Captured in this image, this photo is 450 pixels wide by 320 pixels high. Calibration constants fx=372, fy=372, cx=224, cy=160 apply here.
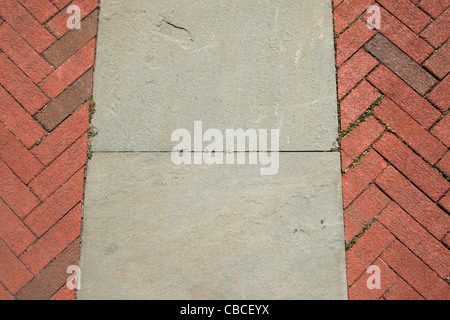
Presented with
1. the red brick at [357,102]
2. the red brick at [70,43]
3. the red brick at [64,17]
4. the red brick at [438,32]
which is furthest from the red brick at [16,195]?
the red brick at [438,32]

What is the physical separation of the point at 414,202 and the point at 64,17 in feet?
9.07

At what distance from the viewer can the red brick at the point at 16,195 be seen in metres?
2.43

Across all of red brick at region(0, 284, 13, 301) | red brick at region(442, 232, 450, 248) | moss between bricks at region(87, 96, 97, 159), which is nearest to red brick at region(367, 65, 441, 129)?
red brick at region(442, 232, 450, 248)

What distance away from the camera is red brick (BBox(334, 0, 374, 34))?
2.67 m

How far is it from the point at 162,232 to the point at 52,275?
737 mm

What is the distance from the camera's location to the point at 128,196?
243 cm

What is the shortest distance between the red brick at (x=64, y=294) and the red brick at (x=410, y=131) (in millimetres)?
2315

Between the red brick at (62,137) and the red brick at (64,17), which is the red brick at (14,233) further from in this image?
the red brick at (64,17)

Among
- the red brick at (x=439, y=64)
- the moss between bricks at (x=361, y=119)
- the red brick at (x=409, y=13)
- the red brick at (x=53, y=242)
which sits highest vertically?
the red brick at (x=409, y=13)

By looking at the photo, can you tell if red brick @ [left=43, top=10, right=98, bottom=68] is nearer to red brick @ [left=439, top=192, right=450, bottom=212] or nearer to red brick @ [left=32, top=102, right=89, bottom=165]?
red brick @ [left=32, top=102, right=89, bottom=165]

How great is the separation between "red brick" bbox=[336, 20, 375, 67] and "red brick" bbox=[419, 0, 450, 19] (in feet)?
1.42

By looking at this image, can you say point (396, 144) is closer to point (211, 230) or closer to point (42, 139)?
point (211, 230)

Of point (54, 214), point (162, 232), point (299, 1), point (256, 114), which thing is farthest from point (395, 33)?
point (54, 214)

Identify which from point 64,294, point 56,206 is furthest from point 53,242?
point 64,294
